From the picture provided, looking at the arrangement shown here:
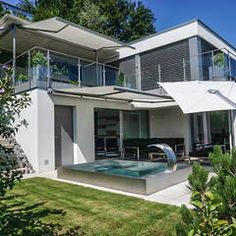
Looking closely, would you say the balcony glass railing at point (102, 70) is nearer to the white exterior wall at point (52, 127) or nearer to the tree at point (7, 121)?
the white exterior wall at point (52, 127)

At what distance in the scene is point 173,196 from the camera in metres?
9.30

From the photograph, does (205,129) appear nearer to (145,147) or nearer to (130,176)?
(145,147)

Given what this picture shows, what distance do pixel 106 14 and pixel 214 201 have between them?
37.1m

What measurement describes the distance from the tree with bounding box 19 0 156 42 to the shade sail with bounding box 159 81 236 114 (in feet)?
66.2

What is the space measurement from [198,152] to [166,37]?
9.74 metres

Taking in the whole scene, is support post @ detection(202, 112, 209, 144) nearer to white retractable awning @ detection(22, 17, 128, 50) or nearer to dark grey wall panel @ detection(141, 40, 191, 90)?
dark grey wall panel @ detection(141, 40, 191, 90)

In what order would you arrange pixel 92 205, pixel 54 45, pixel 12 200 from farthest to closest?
pixel 54 45 < pixel 12 200 < pixel 92 205

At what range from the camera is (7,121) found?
414 cm

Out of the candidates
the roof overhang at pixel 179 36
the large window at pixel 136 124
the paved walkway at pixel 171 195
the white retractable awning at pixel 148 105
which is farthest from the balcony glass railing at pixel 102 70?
the paved walkway at pixel 171 195

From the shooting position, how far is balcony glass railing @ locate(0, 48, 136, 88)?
15.0 meters

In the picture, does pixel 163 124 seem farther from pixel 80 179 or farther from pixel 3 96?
pixel 3 96

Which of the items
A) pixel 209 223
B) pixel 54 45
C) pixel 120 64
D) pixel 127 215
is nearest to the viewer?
pixel 209 223

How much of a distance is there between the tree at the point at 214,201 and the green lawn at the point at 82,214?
3435 millimetres

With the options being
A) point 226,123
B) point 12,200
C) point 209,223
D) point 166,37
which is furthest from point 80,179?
point 166,37
